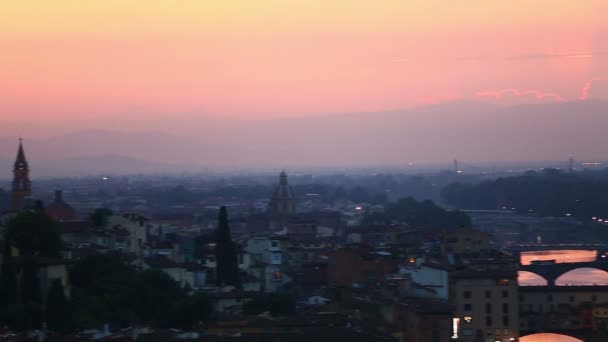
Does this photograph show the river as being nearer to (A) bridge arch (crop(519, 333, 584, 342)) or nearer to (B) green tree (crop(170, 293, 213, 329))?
(A) bridge arch (crop(519, 333, 584, 342))

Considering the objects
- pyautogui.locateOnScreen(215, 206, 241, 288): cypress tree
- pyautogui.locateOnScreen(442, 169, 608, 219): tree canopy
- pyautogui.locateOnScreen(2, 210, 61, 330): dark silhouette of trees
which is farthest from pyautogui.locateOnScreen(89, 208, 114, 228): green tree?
pyautogui.locateOnScreen(442, 169, 608, 219): tree canopy

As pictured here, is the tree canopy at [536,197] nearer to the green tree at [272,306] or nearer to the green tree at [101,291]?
the green tree at [272,306]

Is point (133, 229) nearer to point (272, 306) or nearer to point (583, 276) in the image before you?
point (272, 306)

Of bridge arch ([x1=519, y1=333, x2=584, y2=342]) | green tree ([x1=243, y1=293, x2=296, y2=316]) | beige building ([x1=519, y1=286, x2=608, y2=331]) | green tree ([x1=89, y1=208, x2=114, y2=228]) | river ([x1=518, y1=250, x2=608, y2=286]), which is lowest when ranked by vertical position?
river ([x1=518, y1=250, x2=608, y2=286])

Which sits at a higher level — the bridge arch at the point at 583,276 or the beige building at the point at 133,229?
the beige building at the point at 133,229

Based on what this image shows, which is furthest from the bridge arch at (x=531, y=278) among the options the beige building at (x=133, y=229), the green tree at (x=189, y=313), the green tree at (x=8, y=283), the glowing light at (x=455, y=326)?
the green tree at (x=8, y=283)
